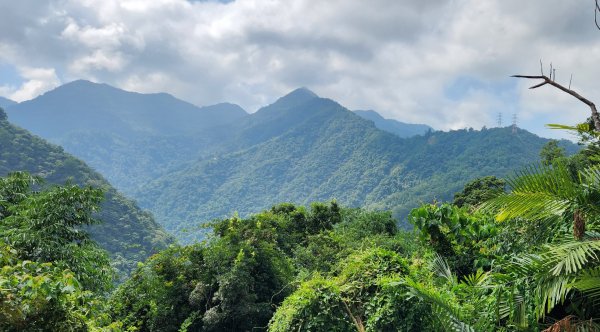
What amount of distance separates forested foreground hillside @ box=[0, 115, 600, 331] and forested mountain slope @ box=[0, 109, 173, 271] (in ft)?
200

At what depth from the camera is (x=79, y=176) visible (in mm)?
76250

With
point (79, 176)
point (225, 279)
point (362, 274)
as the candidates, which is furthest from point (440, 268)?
point (79, 176)

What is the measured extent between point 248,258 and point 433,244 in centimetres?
538

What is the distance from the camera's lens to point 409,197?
10756 cm

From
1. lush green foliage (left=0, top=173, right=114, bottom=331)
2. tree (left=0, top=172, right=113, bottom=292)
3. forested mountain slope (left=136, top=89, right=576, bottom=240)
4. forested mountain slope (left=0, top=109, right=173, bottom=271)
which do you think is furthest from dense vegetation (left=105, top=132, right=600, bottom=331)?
forested mountain slope (left=136, top=89, right=576, bottom=240)

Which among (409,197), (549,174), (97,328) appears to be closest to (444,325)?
(549,174)

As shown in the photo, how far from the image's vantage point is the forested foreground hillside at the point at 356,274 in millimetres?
3766

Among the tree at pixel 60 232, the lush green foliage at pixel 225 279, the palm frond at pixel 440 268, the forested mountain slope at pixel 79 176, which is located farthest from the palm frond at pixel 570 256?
the forested mountain slope at pixel 79 176

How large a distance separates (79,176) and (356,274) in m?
79.5

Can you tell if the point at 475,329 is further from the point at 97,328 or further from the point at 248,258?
the point at 248,258

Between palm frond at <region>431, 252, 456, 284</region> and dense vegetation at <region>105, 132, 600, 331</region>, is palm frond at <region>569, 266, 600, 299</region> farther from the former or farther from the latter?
palm frond at <region>431, 252, 456, 284</region>

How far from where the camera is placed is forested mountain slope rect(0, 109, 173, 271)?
71.4m

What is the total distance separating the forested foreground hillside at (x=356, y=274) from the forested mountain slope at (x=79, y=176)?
6110 cm

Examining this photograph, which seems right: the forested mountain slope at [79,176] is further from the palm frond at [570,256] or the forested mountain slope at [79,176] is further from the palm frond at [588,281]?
the palm frond at [588,281]
